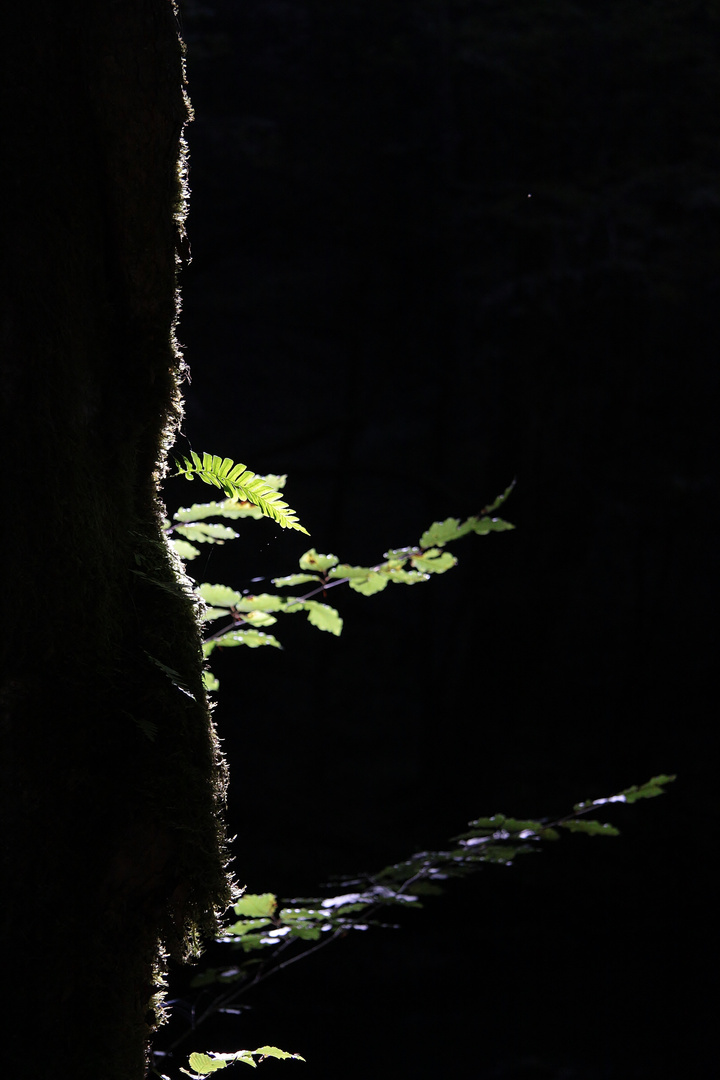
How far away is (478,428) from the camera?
8.83 meters

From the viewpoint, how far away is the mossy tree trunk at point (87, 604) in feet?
3.17

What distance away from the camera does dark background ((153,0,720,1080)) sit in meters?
7.91

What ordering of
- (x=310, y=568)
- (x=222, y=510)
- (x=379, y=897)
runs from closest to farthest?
1. (x=222, y=510)
2. (x=310, y=568)
3. (x=379, y=897)

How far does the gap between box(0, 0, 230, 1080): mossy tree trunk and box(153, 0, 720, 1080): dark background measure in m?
6.91

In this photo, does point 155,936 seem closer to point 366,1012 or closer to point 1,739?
point 1,739

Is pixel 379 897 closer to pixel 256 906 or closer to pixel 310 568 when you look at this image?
pixel 256 906

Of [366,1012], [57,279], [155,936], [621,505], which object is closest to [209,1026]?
[366,1012]

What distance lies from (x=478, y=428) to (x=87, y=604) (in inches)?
316

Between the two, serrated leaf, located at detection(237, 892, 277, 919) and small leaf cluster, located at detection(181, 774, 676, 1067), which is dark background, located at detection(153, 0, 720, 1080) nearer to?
small leaf cluster, located at detection(181, 774, 676, 1067)

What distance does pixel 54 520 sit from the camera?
103 cm

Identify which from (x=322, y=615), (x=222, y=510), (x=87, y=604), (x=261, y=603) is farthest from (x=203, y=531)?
(x=87, y=604)

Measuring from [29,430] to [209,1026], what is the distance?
6834 mm

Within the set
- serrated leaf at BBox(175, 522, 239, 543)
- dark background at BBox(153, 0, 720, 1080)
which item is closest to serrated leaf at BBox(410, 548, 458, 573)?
serrated leaf at BBox(175, 522, 239, 543)

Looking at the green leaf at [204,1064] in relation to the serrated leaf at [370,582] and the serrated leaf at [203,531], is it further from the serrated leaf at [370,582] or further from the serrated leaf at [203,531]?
the serrated leaf at [203,531]
